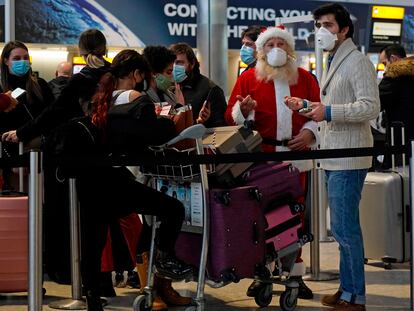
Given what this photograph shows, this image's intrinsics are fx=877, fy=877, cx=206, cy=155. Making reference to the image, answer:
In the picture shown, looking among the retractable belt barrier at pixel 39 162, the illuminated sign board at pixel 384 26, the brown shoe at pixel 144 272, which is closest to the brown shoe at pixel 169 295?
the brown shoe at pixel 144 272

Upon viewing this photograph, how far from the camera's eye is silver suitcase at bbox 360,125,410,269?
6414 millimetres

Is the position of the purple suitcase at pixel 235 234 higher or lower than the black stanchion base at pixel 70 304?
higher

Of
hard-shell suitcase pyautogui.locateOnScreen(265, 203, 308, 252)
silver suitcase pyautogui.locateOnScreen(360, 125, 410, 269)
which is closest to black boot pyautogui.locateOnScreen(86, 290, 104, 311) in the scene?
hard-shell suitcase pyautogui.locateOnScreen(265, 203, 308, 252)

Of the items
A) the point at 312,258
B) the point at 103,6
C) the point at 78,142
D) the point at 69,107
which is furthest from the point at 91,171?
the point at 103,6

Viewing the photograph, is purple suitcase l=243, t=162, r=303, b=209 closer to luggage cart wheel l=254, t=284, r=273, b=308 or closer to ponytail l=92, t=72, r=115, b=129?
luggage cart wheel l=254, t=284, r=273, b=308

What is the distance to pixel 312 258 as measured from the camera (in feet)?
19.7

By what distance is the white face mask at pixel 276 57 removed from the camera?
517cm

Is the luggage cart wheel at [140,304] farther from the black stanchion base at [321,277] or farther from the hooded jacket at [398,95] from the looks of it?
the hooded jacket at [398,95]

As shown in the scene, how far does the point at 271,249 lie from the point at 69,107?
1529 mm

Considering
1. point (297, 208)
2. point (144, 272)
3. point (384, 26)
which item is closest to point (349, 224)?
point (297, 208)

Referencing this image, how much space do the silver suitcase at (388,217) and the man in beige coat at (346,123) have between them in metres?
1.61

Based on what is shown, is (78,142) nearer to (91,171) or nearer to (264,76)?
(91,171)

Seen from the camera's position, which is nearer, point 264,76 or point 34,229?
point 34,229

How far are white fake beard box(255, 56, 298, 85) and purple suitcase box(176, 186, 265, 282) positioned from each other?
83cm
